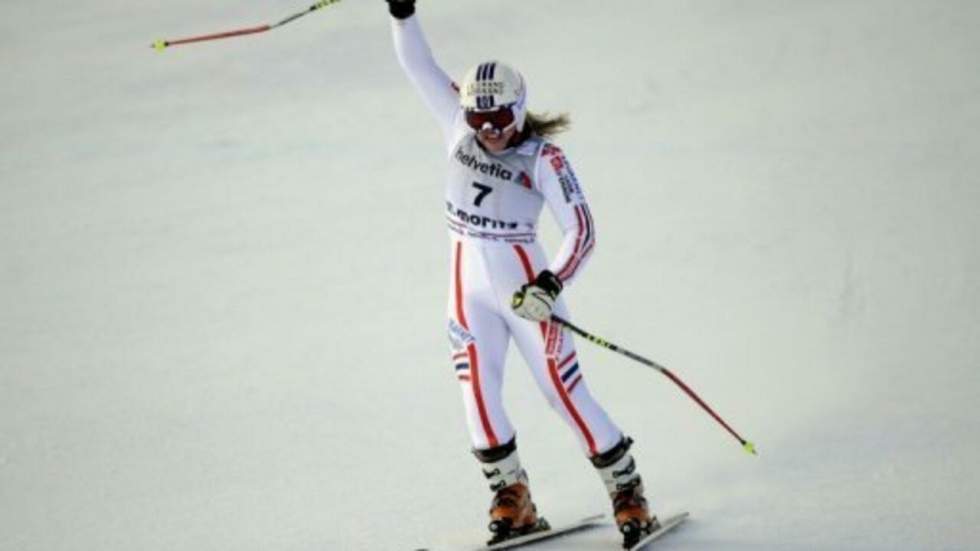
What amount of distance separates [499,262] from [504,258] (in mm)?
20

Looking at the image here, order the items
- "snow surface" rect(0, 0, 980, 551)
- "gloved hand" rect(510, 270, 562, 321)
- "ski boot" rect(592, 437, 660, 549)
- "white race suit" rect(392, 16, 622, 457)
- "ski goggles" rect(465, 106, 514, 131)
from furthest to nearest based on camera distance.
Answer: "snow surface" rect(0, 0, 980, 551) → "ski boot" rect(592, 437, 660, 549) → "white race suit" rect(392, 16, 622, 457) → "ski goggles" rect(465, 106, 514, 131) → "gloved hand" rect(510, 270, 562, 321)

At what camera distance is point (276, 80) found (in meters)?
11.7

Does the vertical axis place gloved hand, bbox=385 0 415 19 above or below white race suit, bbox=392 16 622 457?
above

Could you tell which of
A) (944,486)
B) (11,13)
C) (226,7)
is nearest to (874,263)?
(944,486)

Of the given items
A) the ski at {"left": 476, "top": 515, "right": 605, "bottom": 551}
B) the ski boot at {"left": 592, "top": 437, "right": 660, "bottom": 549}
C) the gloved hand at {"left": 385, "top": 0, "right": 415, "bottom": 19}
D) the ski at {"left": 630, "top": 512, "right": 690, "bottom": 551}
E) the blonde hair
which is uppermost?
the gloved hand at {"left": 385, "top": 0, "right": 415, "bottom": 19}

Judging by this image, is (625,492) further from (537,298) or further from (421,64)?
(421,64)

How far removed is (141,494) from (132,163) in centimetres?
444

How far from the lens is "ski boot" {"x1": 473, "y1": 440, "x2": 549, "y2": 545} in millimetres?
5367

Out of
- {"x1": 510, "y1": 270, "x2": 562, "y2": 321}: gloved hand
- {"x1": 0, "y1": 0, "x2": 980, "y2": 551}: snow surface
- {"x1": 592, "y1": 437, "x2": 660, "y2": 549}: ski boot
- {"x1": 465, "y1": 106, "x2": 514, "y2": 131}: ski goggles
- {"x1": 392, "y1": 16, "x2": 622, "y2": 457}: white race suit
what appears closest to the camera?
{"x1": 510, "y1": 270, "x2": 562, "y2": 321}: gloved hand

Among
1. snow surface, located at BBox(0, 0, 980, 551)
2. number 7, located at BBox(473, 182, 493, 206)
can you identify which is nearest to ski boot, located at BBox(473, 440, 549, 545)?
snow surface, located at BBox(0, 0, 980, 551)

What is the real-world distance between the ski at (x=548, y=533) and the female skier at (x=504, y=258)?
0.03 meters

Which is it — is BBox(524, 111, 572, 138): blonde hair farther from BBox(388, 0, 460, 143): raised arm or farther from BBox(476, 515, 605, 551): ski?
BBox(476, 515, 605, 551): ski

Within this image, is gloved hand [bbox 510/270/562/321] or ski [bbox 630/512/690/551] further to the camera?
ski [bbox 630/512/690/551]

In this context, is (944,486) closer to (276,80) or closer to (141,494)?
(141,494)
